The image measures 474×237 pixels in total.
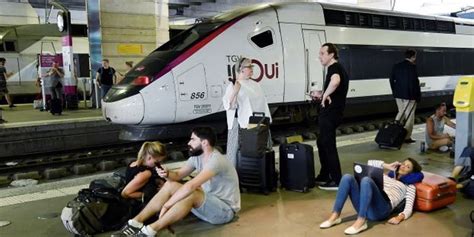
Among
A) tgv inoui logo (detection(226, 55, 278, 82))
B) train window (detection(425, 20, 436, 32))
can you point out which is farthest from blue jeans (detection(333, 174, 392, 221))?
train window (detection(425, 20, 436, 32))

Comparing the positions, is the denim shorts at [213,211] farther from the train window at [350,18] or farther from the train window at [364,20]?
the train window at [364,20]

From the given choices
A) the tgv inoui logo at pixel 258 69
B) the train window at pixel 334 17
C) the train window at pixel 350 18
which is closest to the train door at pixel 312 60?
the train window at pixel 334 17

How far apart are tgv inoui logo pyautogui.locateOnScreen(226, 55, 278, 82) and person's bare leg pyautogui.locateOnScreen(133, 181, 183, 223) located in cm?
430

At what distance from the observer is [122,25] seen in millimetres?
14391

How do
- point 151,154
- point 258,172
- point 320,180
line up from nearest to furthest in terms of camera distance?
point 151,154, point 258,172, point 320,180

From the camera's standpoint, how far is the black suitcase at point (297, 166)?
18.8ft

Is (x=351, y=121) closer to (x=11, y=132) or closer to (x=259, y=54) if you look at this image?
(x=259, y=54)

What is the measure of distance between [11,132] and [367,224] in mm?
7719

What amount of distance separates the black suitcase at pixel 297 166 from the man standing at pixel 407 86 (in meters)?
3.66

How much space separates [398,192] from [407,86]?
4257 millimetres

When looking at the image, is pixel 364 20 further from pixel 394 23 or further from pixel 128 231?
pixel 128 231

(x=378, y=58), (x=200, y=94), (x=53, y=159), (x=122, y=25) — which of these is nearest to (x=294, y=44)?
(x=200, y=94)

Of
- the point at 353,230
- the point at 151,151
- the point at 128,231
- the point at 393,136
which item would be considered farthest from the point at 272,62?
the point at 128,231

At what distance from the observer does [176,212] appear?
4289 millimetres
